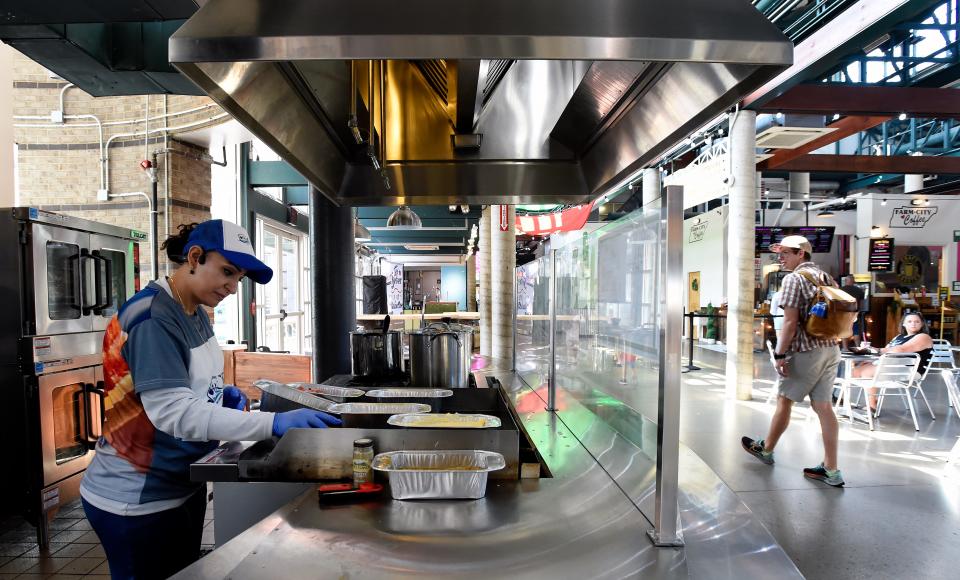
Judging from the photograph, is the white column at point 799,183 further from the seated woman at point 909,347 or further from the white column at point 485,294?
the white column at point 485,294

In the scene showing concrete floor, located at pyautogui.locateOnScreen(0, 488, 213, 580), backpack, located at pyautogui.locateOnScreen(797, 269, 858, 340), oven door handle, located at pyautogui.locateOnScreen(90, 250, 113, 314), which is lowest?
concrete floor, located at pyautogui.locateOnScreen(0, 488, 213, 580)

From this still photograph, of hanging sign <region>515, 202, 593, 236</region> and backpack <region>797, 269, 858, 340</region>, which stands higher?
hanging sign <region>515, 202, 593, 236</region>

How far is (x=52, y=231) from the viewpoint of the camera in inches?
136

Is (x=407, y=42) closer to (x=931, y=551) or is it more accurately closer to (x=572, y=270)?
(x=572, y=270)

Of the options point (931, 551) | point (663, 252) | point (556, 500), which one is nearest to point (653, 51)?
point (663, 252)

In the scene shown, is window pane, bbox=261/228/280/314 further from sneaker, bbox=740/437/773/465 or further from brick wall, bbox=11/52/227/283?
sneaker, bbox=740/437/773/465

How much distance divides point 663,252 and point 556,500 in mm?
742

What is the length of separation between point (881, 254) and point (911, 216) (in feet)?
3.60

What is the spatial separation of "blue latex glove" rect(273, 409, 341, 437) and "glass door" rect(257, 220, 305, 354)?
→ 21.0 ft

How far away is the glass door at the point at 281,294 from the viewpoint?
8414 mm

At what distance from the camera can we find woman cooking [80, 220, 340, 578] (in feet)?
4.61

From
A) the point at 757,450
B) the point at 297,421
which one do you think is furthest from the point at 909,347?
the point at 297,421

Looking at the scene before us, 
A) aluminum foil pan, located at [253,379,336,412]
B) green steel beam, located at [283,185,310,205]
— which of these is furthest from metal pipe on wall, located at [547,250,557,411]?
green steel beam, located at [283,185,310,205]

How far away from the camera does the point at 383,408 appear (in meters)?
2.00
